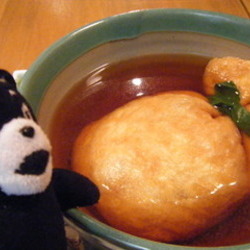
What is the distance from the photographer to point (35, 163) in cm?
31

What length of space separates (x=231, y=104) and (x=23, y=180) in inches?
20.4

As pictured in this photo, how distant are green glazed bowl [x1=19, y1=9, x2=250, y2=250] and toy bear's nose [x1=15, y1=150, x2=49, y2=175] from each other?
30 cm

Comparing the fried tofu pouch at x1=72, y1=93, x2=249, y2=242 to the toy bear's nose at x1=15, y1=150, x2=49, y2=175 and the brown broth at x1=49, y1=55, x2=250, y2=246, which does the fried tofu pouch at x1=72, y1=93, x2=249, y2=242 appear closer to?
the brown broth at x1=49, y1=55, x2=250, y2=246

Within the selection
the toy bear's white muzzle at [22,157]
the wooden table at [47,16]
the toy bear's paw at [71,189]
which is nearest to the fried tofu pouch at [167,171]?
the toy bear's paw at [71,189]

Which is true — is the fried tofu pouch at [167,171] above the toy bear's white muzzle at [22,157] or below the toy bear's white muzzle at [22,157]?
below

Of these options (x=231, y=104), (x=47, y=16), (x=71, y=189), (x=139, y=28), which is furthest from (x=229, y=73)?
(x=47, y=16)

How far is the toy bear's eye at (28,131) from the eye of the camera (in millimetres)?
302

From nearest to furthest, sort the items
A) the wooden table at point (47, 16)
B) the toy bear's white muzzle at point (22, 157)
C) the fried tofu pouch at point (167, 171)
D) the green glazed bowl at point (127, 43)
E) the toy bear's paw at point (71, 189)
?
the toy bear's white muzzle at point (22, 157)
the toy bear's paw at point (71, 189)
the fried tofu pouch at point (167, 171)
the green glazed bowl at point (127, 43)
the wooden table at point (47, 16)

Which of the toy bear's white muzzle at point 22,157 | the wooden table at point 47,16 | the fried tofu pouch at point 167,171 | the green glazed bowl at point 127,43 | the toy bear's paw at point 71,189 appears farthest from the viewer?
the wooden table at point 47,16

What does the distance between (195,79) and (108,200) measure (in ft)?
1.40

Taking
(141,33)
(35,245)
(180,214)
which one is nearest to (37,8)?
(141,33)

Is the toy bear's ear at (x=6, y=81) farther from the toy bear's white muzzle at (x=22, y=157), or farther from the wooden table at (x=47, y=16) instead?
the wooden table at (x=47, y=16)

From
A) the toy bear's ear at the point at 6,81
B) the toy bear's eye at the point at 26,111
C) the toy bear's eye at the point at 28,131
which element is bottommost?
the toy bear's eye at the point at 28,131

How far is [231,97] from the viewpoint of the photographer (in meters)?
0.72
